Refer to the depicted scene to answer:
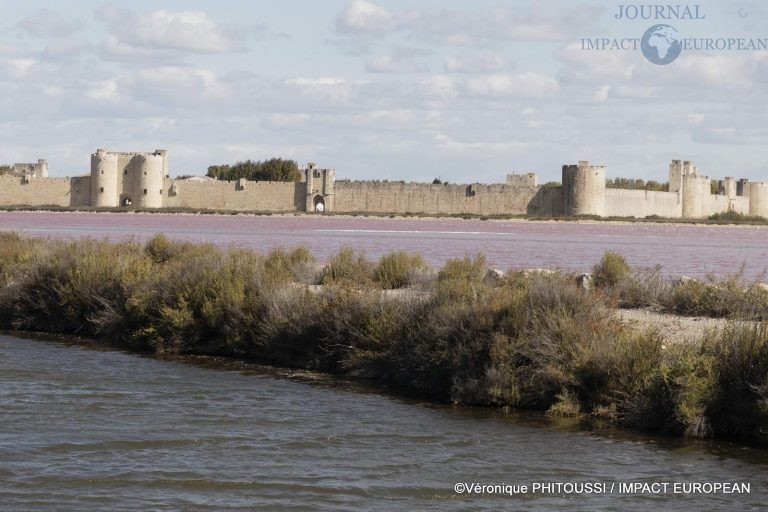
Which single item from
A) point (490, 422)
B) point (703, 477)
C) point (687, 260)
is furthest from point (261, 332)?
point (687, 260)

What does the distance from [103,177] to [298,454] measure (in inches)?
2382

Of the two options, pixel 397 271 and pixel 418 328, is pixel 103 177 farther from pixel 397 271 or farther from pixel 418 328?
pixel 418 328

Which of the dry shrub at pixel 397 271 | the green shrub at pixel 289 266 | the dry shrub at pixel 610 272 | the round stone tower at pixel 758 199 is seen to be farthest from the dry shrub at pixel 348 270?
the round stone tower at pixel 758 199

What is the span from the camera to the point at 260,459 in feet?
24.0

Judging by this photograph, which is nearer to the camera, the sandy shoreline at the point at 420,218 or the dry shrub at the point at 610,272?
the dry shrub at the point at 610,272

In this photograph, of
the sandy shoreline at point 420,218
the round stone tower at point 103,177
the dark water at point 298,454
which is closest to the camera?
the dark water at point 298,454

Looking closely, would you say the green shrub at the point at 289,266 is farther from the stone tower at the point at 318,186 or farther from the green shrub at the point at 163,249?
the stone tower at the point at 318,186

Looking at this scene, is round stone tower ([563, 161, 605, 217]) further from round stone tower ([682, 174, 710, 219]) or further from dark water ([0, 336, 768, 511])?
dark water ([0, 336, 768, 511])

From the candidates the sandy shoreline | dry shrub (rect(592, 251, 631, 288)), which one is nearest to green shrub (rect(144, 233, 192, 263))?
dry shrub (rect(592, 251, 631, 288))

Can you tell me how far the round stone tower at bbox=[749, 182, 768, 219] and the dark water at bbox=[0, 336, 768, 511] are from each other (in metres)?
73.7

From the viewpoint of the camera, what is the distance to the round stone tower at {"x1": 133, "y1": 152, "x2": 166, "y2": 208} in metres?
65.7

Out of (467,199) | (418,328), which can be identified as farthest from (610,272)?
(467,199)

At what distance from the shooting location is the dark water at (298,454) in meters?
6.54

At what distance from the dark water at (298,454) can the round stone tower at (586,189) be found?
179ft
